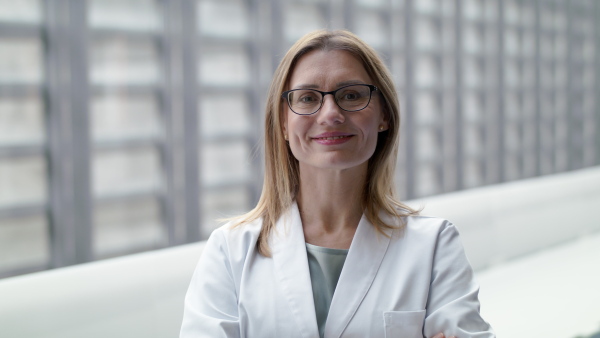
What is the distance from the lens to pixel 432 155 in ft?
24.8

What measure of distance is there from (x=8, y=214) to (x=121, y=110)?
1.43 meters

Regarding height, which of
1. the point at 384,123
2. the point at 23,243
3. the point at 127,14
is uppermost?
the point at 127,14

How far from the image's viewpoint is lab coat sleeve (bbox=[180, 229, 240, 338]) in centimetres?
117

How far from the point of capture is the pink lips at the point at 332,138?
116 cm

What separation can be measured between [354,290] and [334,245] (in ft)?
0.47

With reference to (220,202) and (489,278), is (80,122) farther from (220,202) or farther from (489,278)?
(489,278)

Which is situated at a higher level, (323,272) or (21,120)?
(21,120)

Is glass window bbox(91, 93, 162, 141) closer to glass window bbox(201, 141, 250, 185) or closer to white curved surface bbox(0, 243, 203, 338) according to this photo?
glass window bbox(201, 141, 250, 185)

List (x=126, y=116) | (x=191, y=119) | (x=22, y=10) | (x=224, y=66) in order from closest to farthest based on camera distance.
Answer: (x=22, y=10), (x=126, y=116), (x=191, y=119), (x=224, y=66)

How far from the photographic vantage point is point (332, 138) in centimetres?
116

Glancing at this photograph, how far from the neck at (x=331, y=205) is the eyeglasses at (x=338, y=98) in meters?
0.16

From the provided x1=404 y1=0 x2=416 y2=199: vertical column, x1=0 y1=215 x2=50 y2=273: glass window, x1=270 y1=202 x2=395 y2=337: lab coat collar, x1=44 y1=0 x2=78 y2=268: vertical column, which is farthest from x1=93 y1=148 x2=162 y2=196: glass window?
x1=270 y1=202 x2=395 y2=337: lab coat collar

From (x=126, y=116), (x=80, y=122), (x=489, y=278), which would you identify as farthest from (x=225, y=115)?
(x=489, y=278)

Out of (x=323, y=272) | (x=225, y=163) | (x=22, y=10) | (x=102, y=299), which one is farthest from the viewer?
(x=225, y=163)
